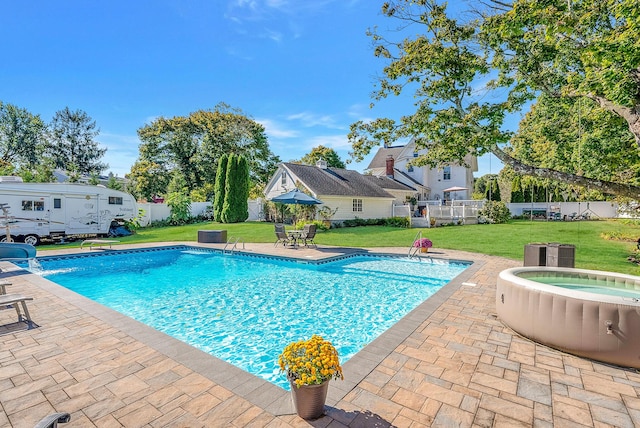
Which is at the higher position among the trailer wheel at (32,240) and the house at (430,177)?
the house at (430,177)

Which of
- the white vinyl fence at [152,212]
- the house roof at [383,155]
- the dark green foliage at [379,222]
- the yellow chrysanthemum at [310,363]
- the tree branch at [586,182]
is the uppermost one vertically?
the house roof at [383,155]

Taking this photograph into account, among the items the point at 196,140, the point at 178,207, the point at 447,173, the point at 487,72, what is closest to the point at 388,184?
the point at 447,173

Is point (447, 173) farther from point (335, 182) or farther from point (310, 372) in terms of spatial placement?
point (310, 372)

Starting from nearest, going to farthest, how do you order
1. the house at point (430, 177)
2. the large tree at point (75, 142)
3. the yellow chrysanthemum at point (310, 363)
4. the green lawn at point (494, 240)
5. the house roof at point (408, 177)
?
the yellow chrysanthemum at point (310, 363), the green lawn at point (494, 240), the house at point (430, 177), the house roof at point (408, 177), the large tree at point (75, 142)

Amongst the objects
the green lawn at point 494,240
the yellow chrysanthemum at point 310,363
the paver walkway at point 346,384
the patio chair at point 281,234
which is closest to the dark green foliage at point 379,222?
the green lawn at point 494,240

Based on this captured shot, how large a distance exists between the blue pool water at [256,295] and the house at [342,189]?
462 inches

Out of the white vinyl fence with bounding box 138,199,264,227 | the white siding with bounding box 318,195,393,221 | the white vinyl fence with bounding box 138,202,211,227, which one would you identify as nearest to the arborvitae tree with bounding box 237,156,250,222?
the white vinyl fence with bounding box 138,199,264,227

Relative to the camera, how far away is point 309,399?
256cm

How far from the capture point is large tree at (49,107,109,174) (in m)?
35.7

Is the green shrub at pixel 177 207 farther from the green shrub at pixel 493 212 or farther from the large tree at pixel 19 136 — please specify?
the green shrub at pixel 493 212

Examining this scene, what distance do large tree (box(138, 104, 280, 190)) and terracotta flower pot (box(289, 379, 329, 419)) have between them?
116ft

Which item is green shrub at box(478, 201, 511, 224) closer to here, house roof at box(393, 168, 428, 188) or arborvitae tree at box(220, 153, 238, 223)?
house roof at box(393, 168, 428, 188)

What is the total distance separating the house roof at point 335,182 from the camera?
80.1ft

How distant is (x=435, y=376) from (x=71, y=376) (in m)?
4.10
